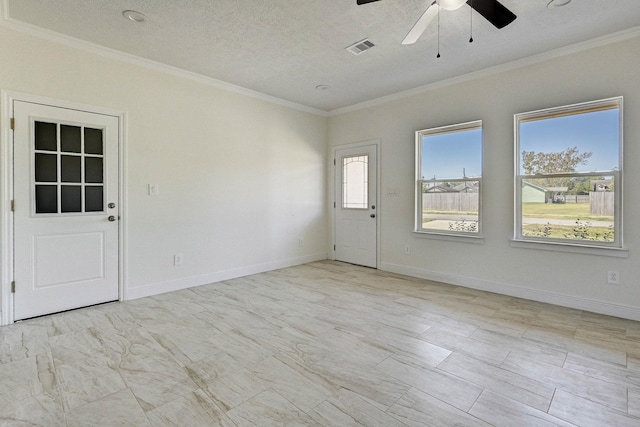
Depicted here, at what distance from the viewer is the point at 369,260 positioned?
5.45 meters

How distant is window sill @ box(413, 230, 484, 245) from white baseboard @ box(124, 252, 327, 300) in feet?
6.86

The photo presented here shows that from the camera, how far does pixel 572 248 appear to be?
3.45m

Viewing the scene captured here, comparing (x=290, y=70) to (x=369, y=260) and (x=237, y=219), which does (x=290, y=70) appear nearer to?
(x=237, y=219)

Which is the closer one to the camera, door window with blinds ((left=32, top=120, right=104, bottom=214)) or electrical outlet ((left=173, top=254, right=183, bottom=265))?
door window with blinds ((left=32, top=120, right=104, bottom=214))

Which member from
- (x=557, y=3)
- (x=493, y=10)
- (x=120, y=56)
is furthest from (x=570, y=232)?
(x=120, y=56)

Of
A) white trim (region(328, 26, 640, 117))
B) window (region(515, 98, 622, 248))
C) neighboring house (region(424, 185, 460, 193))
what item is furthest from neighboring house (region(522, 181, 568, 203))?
white trim (region(328, 26, 640, 117))

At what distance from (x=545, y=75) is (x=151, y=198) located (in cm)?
485

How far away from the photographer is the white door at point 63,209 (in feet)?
10.0

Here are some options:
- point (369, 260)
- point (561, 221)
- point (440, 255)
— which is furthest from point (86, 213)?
point (561, 221)

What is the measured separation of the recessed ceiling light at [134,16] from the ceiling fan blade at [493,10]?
273cm

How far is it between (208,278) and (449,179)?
12.1 feet

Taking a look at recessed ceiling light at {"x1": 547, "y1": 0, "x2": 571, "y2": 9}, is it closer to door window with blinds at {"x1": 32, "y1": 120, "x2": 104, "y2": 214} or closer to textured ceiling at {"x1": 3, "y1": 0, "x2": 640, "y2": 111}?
textured ceiling at {"x1": 3, "y1": 0, "x2": 640, "y2": 111}

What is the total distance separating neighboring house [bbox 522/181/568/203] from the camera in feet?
11.7

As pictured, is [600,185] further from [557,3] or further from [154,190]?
[154,190]
